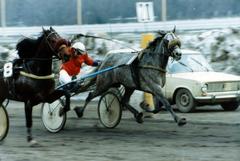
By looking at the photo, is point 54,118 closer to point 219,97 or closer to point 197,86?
point 197,86

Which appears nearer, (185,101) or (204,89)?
(204,89)

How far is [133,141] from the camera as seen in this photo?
44.0 feet

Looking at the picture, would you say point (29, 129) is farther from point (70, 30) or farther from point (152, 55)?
point (70, 30)

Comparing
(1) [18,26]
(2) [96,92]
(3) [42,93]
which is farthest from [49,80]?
(1) [18,26]

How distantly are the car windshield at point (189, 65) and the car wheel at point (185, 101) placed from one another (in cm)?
73

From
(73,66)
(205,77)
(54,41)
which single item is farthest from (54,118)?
(205,77)

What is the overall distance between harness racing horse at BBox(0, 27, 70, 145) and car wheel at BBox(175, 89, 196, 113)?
646 centimetres

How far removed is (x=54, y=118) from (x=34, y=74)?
6.90 feet

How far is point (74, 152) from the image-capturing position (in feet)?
39.9

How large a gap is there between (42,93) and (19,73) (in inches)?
23.5

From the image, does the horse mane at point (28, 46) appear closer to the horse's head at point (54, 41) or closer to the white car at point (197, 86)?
the horse's head at point (54, 41)

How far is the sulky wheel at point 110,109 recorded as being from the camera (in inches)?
607

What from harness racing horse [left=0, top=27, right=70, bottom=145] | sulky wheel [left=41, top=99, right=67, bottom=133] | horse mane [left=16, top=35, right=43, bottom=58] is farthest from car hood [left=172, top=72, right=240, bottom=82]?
horse mane [left=16, top=35, right=43, bottom=58]

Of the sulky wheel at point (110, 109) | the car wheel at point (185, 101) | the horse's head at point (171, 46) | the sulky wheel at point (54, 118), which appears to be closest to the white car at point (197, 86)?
the car wheel at point (185, 101)
